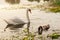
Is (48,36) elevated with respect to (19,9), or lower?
lower

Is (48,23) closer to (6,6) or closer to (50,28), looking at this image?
(50,28)

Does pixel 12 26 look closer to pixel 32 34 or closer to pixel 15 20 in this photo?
pixel 15 20

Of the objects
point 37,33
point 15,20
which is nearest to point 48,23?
point 37,33

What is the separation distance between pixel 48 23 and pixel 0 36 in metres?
0.58

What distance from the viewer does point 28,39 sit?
84.6 inches

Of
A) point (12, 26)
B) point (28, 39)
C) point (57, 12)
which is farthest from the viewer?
point (57, 12)

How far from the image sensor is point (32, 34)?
224 cm

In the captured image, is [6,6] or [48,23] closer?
[48,23]

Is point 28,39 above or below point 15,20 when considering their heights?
below

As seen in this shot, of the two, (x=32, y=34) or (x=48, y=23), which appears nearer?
(x=32, y=34)

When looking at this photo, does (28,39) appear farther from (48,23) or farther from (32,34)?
(48,23)

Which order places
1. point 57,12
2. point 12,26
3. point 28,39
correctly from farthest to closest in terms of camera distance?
point 57,12
point 12,26
point 28,39

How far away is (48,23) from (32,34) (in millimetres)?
285

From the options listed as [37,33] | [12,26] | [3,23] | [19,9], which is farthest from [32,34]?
[19,9]
